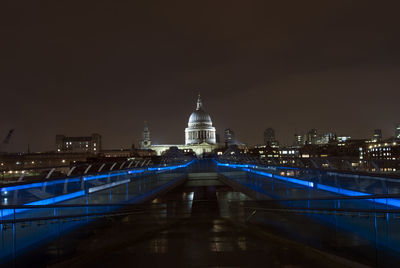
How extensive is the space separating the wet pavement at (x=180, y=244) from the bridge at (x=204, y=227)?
0.07 feet

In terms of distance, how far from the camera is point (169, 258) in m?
7.59

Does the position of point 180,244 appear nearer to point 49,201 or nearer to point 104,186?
point 49,201

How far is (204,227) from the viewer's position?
10.1m

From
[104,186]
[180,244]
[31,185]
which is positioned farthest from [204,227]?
[31,185]

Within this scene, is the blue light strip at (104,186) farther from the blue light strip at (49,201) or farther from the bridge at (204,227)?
the blue light strip at (49,201)

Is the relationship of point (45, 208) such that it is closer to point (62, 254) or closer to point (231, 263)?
point (62, 254)

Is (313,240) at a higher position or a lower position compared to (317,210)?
lower

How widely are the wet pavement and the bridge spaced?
2 cm

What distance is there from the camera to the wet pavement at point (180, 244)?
7.24 metres

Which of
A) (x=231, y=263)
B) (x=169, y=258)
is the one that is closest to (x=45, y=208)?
(x=169, y=258)

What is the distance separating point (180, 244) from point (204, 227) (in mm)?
1633

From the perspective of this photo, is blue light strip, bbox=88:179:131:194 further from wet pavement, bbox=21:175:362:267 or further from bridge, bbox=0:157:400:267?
wet pavement, bbox=21:175:362:267

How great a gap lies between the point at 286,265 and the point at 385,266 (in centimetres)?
163

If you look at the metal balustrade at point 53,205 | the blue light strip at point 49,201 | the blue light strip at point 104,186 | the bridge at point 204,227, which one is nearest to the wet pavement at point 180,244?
the bridge at point 204,227
